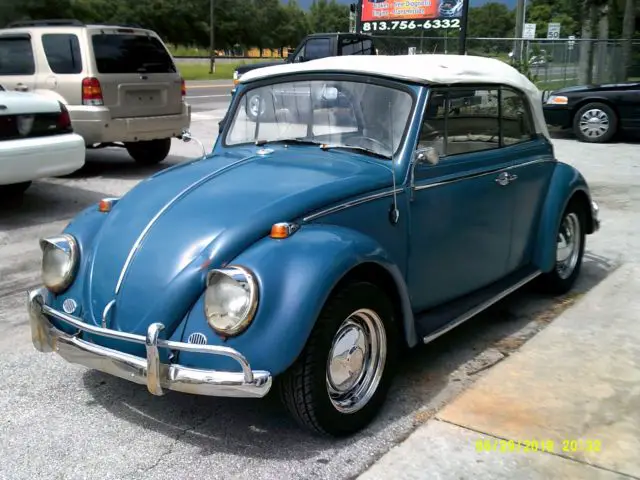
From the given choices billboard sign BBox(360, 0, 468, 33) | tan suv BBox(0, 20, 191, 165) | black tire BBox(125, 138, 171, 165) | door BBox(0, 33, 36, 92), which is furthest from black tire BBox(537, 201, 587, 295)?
billboard sign BBox(360, 0, 468, 33)

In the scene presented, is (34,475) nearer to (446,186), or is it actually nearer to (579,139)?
(446,186)

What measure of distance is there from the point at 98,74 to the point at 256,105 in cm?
540

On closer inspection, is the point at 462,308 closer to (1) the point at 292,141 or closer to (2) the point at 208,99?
(1) the point at 292,141

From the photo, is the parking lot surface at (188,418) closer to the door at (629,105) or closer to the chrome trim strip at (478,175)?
the chrome trim strip at (478,175)

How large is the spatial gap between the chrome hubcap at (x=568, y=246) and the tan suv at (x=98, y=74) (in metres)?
6.16

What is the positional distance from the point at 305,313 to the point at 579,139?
40.8ft

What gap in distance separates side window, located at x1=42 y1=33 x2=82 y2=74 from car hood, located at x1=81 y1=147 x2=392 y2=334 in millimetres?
6140

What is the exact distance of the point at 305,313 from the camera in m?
2.83

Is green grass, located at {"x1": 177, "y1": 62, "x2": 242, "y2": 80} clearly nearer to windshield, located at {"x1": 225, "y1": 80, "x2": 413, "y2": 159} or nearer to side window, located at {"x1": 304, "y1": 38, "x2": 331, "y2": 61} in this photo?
side window, located at {"x1": 304, "y1": 38, "x2": 331, "y2": 61}

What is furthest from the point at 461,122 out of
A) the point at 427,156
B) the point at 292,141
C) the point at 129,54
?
the point at 129,54

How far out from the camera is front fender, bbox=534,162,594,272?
4.89 metres

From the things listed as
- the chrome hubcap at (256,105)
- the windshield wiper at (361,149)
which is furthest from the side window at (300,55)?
the windshield wiper at (361,149)

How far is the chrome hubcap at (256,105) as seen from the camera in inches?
171

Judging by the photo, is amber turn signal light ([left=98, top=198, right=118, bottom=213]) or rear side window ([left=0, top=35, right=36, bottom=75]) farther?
rear side window ([left=0, top=35, right=36, bottom=75])
